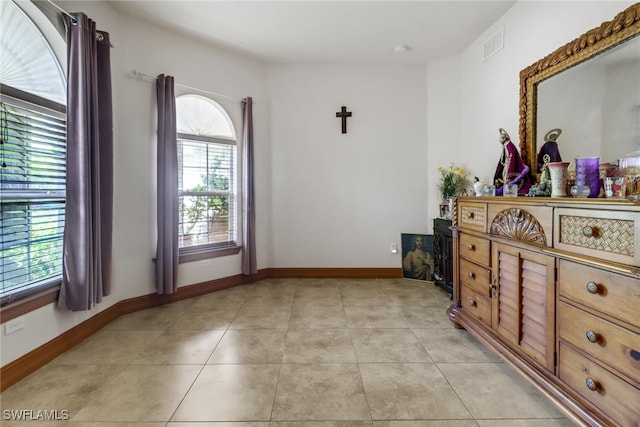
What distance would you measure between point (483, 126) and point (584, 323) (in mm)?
2533

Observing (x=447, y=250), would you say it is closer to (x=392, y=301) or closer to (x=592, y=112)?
(x=392, y=301)

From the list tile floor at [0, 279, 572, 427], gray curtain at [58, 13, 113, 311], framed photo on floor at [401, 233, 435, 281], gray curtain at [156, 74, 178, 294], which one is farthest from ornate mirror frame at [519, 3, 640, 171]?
gray curtain at [58, 13, 113, 311]

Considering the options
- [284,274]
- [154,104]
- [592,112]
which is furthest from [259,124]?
[592,112]

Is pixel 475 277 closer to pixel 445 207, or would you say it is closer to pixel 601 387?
pixel 601 387

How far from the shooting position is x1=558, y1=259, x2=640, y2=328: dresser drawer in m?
1.17

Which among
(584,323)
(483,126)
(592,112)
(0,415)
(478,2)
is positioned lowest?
(0,415)

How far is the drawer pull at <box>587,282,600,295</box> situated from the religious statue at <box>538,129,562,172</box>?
1271mm

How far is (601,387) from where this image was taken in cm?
128

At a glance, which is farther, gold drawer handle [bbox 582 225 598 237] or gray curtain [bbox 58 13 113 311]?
gray curtain [bbox 58 13 113 311]

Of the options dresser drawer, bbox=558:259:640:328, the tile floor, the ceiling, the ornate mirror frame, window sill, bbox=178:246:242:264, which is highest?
the ceiling

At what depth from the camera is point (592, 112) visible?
6.30 feet

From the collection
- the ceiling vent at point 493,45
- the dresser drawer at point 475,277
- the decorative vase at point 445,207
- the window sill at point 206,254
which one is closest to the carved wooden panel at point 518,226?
the dresser drawer at point 475,277

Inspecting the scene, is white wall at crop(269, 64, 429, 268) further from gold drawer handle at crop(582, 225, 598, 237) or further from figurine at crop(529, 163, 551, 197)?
gold drawer handle at crop(582, 225, 598, 237)

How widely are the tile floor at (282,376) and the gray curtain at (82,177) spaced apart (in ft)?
1.67
